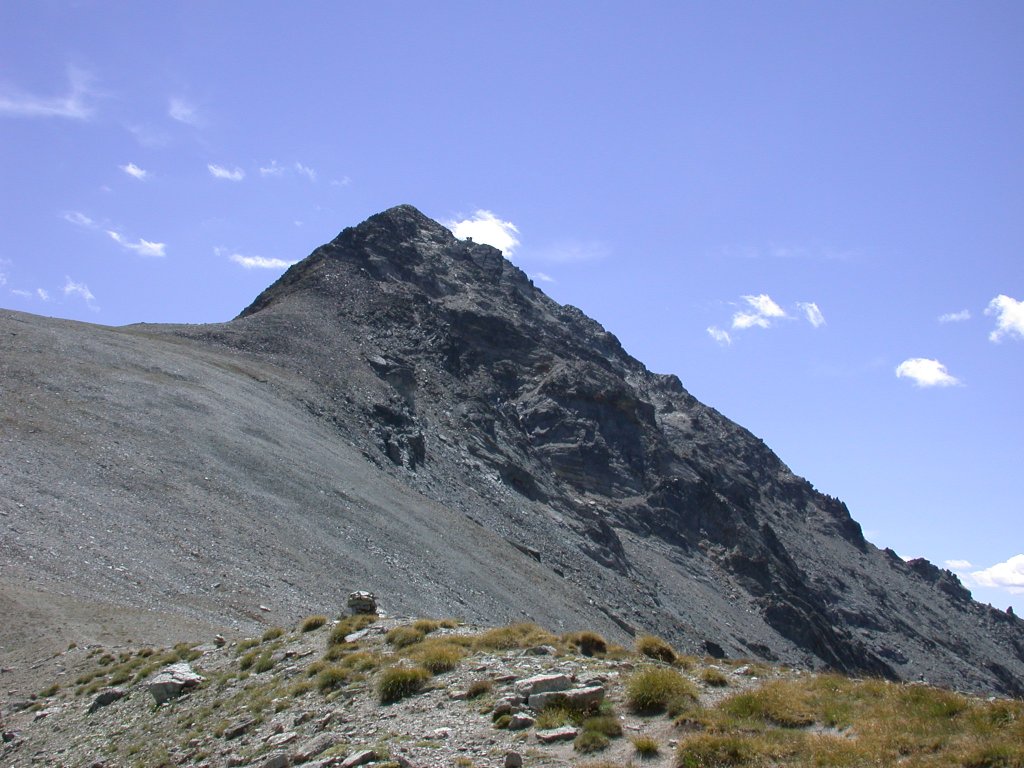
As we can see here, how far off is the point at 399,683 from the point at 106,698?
814cm

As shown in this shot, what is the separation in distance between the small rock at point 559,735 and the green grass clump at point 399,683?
3.19 metres

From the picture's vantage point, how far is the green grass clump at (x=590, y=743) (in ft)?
37.9

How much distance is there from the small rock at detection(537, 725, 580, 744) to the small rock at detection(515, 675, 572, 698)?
3.61ft

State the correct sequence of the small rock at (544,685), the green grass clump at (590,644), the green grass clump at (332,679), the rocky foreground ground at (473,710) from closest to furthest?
the rocky foreground ground at (473,710) → the small rock at (544,685) → the green grass clump at (332,679) → the green grass clump at (590,644)

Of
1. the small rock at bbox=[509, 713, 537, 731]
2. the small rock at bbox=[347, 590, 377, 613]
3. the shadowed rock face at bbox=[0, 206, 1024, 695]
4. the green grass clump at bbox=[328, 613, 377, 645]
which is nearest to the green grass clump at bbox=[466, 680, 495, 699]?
the small rock at bbox=[509, 713, 537, 731]

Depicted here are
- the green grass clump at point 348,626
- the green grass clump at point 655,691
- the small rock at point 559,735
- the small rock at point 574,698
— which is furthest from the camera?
the green grass clump at point 348,626

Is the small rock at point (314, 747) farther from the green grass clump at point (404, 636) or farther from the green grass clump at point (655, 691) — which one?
the green grass clump at point (655, 691)

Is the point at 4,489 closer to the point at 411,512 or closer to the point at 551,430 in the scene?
the point at 411,512

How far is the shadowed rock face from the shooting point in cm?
4469

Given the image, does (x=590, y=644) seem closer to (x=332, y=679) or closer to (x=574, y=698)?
(x=574, y=698)

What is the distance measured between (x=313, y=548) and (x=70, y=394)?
18.2m

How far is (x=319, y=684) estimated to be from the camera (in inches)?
618

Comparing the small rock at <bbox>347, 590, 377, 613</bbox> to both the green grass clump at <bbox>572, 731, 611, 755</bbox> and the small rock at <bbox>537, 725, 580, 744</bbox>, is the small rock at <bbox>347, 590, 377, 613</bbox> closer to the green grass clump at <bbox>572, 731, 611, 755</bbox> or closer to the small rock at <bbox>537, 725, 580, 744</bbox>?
the small rock at <bbox>537, 725, 580, 744</bbox>

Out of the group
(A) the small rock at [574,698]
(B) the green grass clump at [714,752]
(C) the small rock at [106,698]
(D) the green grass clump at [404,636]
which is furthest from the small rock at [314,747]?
(C) the small rock at [106,698]
